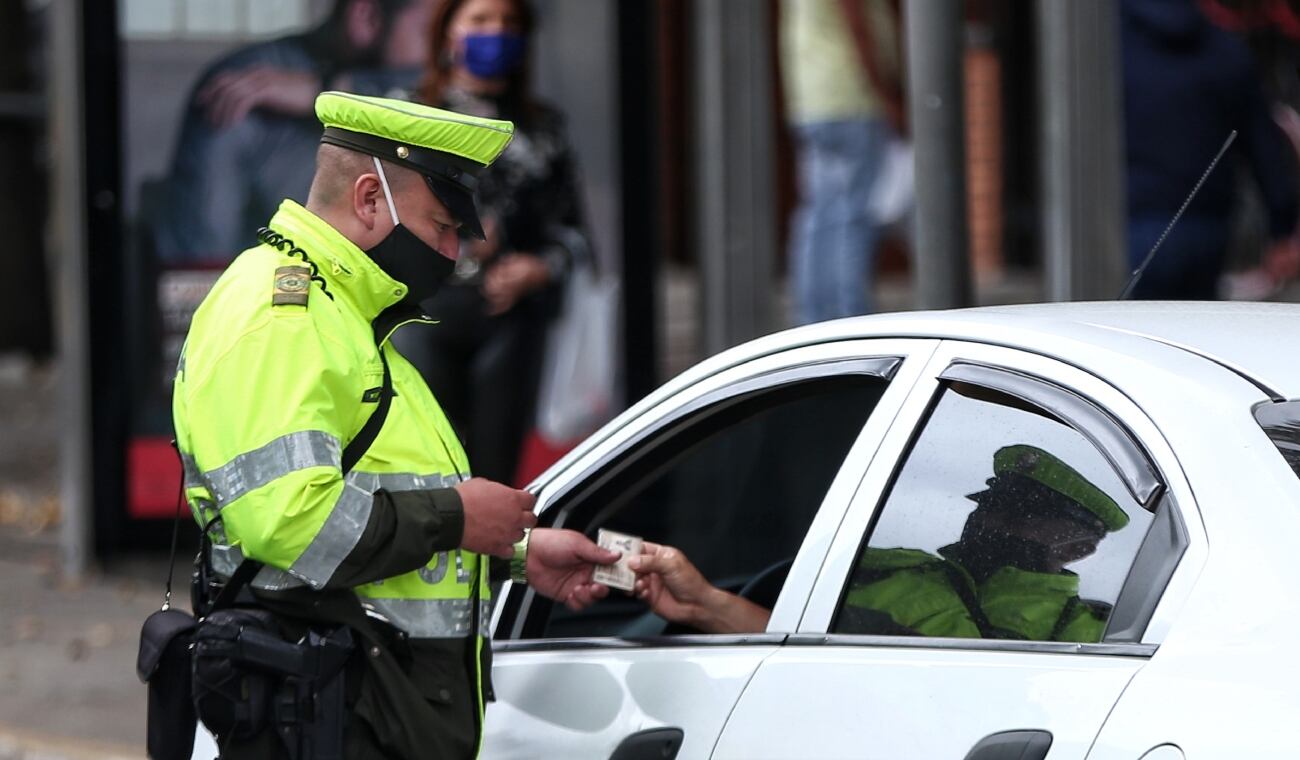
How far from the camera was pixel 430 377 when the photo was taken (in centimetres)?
831

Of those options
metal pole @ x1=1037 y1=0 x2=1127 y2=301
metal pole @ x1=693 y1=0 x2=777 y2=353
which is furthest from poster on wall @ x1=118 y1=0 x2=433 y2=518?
Result: metal pole @ x1=1037 y1=0 x2=1127 y2=301

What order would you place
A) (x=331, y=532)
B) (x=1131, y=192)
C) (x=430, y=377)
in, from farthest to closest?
1. (x=430, y=377)
2. (x=1131, y=192)
3. (x=331, y=532)

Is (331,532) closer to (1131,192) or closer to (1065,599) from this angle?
(1065,599)

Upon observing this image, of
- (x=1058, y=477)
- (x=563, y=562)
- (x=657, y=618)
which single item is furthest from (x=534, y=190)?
(x=1058, y=477)

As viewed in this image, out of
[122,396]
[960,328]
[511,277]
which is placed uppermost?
[960,328]

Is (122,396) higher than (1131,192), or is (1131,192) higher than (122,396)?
(1131,192)

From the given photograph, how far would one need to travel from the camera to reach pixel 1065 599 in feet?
8.89

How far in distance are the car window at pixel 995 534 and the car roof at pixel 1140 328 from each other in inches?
4.2

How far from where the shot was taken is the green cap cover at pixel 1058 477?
2672mm

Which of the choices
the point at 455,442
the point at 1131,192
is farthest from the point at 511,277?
the point at 455,442

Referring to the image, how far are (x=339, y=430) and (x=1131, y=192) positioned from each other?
17.6 ft

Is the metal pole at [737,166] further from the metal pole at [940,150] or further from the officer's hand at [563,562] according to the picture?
the officer's hand at [563,562]

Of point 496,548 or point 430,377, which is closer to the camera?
point 496,548

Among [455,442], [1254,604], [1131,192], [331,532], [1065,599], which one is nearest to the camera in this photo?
[1254,604]
